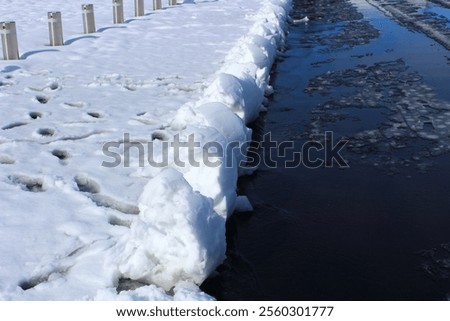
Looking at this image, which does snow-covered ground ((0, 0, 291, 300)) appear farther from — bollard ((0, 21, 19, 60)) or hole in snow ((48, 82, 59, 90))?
bollard ((0, 21, 19, 60))

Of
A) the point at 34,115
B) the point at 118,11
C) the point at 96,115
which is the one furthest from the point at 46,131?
the point at 118,11

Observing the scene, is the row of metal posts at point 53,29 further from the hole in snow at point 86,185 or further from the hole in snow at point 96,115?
the hole in snow at point 86,185

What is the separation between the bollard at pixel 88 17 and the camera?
13.4m

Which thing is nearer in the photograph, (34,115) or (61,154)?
(61,154)

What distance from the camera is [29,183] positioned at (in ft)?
18.3

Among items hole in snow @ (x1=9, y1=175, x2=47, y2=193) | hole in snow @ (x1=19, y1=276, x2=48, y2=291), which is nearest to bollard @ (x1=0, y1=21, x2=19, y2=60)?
hole in snow @ (x1=9, y1=175, x2=47, y2=193)

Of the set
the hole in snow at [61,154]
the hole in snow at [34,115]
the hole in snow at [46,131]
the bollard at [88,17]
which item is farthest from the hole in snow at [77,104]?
the bollard at [88,17]

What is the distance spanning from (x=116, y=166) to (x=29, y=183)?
0.94 m

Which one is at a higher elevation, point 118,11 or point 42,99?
point 118,11

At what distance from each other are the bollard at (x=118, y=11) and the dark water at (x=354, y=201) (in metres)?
6.66

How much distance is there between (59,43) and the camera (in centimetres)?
1220

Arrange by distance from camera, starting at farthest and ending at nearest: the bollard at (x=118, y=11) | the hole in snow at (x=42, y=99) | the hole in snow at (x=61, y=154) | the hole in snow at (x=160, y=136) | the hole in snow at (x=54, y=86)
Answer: the bollard at (x=118, y=11)
the hole in snow at (x=54, y=86)
the hole in snow at (x=42, y=99)
the hole in snow at (x=160, y=136)
the hole in snow at (x=61, y=154)

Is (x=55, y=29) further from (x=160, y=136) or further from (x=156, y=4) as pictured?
(x=156, y=4)
